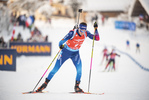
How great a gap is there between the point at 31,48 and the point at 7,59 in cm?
376

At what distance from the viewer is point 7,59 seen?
640 centimetres

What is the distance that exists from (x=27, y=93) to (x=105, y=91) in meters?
1.63

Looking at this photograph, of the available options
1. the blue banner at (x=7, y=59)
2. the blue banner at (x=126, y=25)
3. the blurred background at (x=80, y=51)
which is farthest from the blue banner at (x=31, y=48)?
the blue banner at (x=126, y=25)

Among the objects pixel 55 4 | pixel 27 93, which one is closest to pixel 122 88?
pixel 27 93

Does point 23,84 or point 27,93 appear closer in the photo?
point 27,93

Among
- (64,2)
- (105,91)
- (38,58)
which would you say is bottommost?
(105,91)

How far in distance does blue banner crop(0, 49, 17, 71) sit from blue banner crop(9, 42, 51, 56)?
3.58 m

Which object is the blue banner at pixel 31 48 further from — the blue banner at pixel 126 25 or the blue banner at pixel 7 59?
the blue banner at pixel 126 25

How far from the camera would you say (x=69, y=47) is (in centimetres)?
387

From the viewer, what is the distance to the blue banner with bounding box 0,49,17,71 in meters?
6.29

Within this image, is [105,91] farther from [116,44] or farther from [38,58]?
[116,44]

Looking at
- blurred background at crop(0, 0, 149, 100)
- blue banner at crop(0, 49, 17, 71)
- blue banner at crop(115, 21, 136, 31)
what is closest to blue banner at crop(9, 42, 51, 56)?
blurred background at crop(0, 0, 149, 100)

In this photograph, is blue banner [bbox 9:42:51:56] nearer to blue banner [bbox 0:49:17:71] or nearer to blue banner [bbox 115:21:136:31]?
blue banner [bbox 0:49:17:71]

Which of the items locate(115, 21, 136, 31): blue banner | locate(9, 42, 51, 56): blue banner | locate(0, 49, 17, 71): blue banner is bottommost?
locate(0, 49, 17, 71): blue banner
